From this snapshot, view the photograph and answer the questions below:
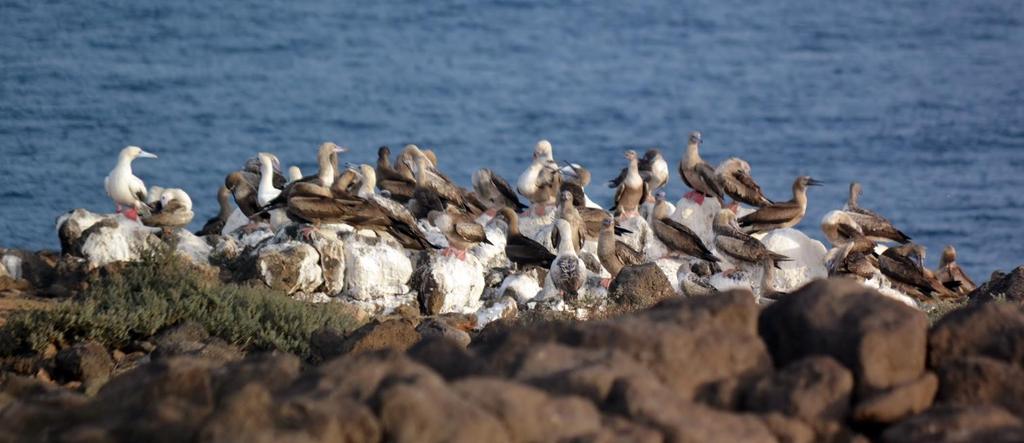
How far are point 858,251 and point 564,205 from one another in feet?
9.94

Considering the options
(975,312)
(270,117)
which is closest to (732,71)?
(270,117)

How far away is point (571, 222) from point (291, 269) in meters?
3.21

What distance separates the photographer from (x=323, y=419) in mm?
6539

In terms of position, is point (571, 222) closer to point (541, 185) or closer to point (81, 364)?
point (541, 185)

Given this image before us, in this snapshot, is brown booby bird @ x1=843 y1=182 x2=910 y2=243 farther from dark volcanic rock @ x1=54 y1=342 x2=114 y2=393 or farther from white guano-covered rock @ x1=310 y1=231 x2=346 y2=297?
dark volcanic rock @ x1=54 y1=342 x2=114 y2=393

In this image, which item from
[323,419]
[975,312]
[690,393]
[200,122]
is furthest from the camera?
[200,122]

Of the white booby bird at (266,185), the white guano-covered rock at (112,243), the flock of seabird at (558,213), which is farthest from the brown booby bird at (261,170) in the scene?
the white guano-covered rock at (112,243)

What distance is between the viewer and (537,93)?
51156 millimetres

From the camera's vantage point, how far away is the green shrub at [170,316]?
42.4 feet

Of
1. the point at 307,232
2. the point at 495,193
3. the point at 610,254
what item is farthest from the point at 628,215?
the point at 307,232

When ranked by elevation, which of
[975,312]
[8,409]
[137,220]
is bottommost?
[137,220]

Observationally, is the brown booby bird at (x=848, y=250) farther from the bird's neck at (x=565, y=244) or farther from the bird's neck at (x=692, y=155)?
the bird's neck at (x=565, y=244)

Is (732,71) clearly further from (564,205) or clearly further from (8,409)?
(8,409)

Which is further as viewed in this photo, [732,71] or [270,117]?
[732,71]
